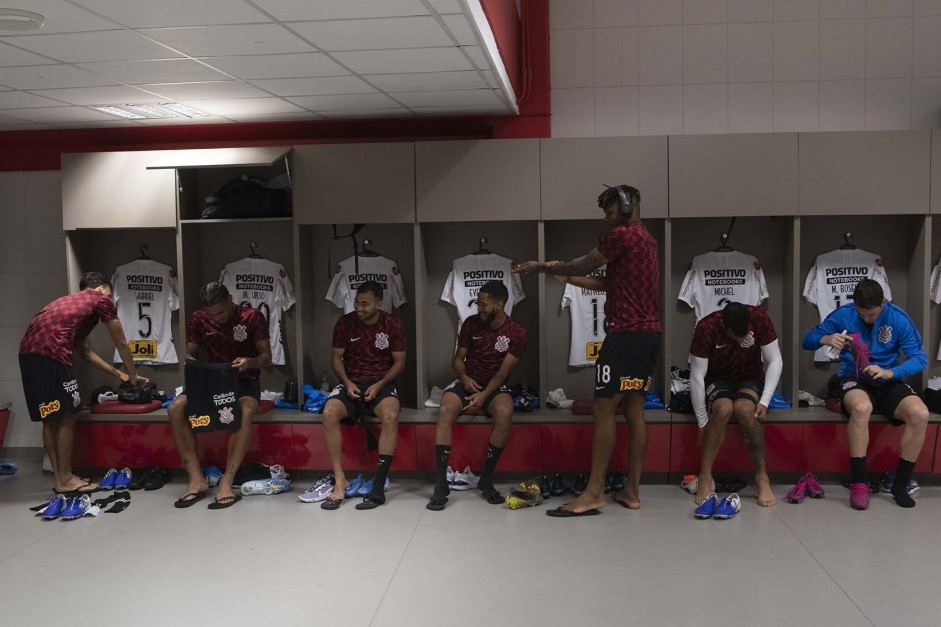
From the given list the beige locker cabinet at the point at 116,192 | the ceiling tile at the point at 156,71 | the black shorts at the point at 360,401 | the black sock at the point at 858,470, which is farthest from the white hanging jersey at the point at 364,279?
the black sock at the point at 858,470

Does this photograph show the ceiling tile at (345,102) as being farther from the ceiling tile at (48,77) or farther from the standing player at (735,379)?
the standing player at (735,379)

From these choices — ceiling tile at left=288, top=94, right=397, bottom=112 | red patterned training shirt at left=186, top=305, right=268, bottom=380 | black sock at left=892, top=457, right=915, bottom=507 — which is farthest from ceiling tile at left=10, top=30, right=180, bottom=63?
black sock at left=892, top=457, right=915, bottom=507

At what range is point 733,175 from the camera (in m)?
4.66

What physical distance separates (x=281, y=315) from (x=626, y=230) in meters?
2.66

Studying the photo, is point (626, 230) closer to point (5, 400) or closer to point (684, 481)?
point (684, 481)

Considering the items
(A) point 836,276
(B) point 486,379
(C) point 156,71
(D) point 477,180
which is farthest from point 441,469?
(A) point 836,276

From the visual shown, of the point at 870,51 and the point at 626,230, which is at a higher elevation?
the point at 870,51

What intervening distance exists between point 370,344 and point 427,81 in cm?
161

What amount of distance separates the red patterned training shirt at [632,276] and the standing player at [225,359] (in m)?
2.15

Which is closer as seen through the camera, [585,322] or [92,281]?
[92,281]

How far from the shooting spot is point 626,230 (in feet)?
12.8

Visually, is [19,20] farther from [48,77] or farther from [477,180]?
[477,180]

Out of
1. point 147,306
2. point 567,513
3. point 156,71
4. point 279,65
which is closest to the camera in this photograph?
point 279,65

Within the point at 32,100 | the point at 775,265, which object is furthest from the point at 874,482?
the point at 32,100
